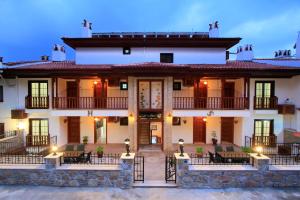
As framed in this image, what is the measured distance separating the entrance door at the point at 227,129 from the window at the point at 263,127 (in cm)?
199

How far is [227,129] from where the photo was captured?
17.3 metres

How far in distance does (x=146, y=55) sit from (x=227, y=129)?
10.3 meters

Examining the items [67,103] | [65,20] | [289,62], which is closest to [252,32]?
[65,20]

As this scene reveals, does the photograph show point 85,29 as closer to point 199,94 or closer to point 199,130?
point 199,94

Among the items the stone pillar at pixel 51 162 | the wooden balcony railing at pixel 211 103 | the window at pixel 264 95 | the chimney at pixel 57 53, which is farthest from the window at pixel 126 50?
the window at pixel 264 95

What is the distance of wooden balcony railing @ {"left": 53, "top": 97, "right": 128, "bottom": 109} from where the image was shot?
15633 mm

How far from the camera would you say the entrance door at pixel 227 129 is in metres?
17.2

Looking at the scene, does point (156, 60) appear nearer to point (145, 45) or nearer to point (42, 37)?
point (145, 45)

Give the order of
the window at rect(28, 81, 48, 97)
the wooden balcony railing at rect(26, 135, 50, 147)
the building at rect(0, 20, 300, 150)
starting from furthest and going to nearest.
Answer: the window at rect(28, 81, 48, 97) → the wooden balcony railing at rect(26, 135, 50, 147) → the building at rect(0, 20, 300, 150)

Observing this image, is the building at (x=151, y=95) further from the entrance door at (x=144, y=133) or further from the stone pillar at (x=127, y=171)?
the stone pillar at (x=127, y=171)

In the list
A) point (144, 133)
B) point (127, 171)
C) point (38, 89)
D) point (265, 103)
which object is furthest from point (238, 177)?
point (38, 89)

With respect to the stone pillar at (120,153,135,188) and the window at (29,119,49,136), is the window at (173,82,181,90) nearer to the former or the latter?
the stone pillar at (120,153,135,188)

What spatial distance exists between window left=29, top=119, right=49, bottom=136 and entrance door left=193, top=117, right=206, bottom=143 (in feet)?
43.3

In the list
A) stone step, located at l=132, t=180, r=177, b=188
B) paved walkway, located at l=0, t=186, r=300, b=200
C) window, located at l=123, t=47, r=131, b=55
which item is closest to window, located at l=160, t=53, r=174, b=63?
window, located at l=123, t=47, r=131, b=55
